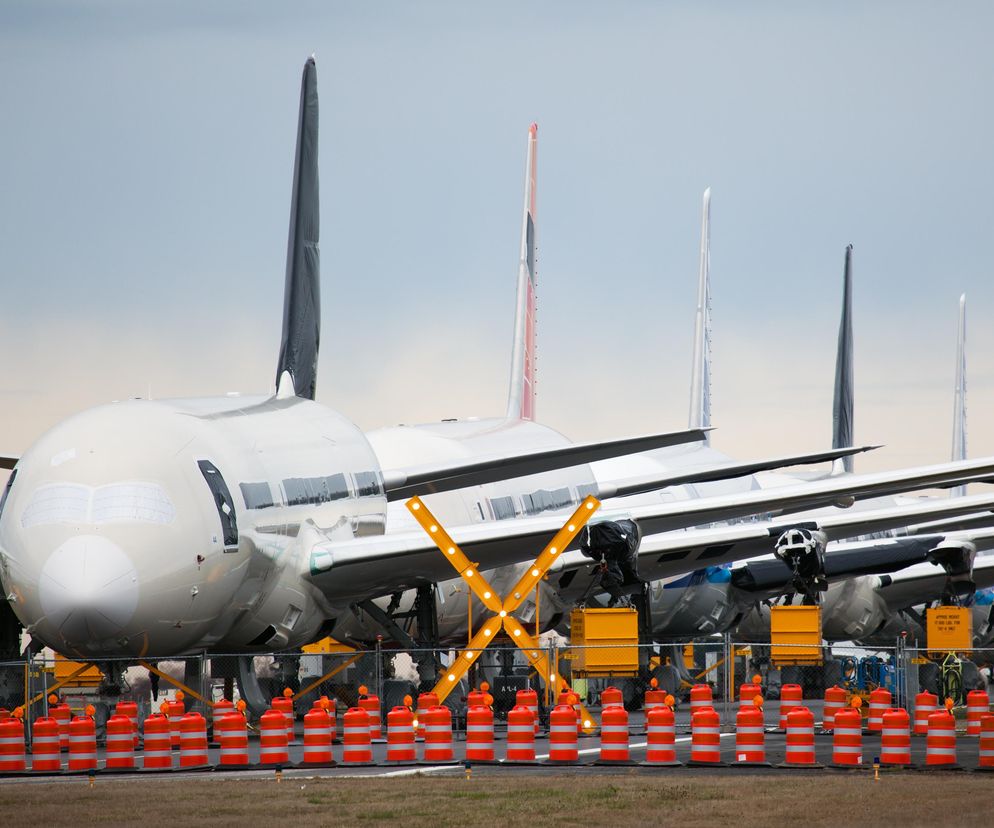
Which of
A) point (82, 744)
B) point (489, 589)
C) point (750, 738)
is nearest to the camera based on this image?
point (750, 738)

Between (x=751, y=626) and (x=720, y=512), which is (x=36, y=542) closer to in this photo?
Answer: (x=720, y=512)

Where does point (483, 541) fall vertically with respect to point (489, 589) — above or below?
above

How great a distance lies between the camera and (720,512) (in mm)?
28844

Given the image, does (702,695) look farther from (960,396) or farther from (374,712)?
(960,396)

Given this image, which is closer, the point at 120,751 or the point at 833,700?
the point at 120,751

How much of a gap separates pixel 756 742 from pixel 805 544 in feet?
34.9

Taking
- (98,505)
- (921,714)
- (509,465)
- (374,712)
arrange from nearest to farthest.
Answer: (98,505)
(374,712)
(921,714)
(509,465)

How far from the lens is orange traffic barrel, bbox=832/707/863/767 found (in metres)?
19.4

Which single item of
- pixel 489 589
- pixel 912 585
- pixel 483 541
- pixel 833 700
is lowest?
pixel 833 700

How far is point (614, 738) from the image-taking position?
19812mm

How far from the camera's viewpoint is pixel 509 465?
2800 centimetres

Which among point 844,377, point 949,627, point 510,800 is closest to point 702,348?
point 844,377

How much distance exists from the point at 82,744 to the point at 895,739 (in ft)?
28.7

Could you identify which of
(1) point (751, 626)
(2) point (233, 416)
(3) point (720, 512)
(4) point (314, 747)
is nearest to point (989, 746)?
(4) point (314, 747)
